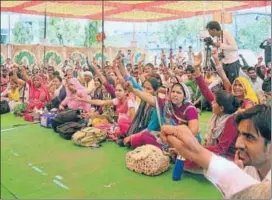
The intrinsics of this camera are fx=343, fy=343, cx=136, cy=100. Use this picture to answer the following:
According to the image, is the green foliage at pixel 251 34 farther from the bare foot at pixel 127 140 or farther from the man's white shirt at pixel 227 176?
the man's white shirt at pixel 227 176

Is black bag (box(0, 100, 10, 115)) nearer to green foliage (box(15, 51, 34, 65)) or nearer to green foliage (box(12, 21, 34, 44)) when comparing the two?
green foliage (box(12, 21, 34, 44))

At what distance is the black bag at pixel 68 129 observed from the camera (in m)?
3.42

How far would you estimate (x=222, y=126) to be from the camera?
2.17 m

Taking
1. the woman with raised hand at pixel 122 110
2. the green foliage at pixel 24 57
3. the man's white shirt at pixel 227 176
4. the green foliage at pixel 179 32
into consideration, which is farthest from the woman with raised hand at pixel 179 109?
the green foliage at pixel 24 57

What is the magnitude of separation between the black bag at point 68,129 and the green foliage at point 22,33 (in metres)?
3.91

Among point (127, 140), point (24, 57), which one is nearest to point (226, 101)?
point (127, 140)

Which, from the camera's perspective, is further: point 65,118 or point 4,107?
point 4,107

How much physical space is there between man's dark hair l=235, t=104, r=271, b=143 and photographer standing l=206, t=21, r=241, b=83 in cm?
205

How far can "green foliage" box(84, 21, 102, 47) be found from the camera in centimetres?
809

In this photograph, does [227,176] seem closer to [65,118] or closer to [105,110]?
[105,110]

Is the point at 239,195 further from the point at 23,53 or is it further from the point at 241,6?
the point at 23,53

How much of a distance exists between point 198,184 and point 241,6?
5041 millimetres

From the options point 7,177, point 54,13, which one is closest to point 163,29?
point 54,13

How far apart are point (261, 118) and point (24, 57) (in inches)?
313
